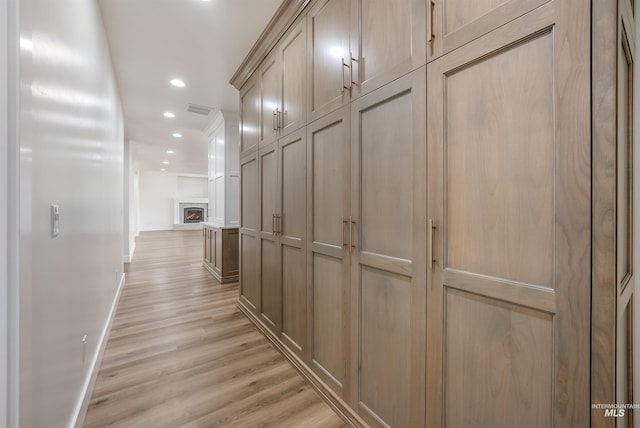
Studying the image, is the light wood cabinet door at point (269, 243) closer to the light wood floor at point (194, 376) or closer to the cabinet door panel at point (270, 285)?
the cabinet door panel at point (270, 285)

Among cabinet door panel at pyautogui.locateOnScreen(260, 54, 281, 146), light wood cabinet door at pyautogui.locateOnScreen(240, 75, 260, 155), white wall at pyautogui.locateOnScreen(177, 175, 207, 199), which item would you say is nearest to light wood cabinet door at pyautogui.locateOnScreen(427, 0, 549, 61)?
cabinet door panel at pyautogui.locateOnScreen(260, 54, 281, 146)

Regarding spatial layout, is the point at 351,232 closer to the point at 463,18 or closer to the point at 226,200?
the point at 463,18

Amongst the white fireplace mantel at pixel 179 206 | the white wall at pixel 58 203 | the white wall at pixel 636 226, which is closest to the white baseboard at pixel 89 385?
the white wall at pixel 58 203

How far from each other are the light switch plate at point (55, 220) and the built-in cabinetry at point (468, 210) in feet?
4.11

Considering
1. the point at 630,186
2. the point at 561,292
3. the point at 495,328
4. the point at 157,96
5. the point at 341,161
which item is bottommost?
the point at 495,328

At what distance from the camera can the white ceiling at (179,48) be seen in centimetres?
217

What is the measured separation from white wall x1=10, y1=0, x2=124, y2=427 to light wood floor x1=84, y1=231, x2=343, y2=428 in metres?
0.26

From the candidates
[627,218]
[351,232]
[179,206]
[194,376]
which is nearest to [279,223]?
[351,232]

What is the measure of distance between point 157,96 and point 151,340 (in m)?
3.19

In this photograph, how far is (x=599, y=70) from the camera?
714 millimetres

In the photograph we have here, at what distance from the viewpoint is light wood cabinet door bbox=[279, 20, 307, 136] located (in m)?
1.92

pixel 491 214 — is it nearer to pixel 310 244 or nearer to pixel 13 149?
pixel 310 244

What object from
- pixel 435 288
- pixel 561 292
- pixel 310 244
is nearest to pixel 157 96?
pixel 310 244

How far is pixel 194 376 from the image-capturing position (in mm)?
1954
